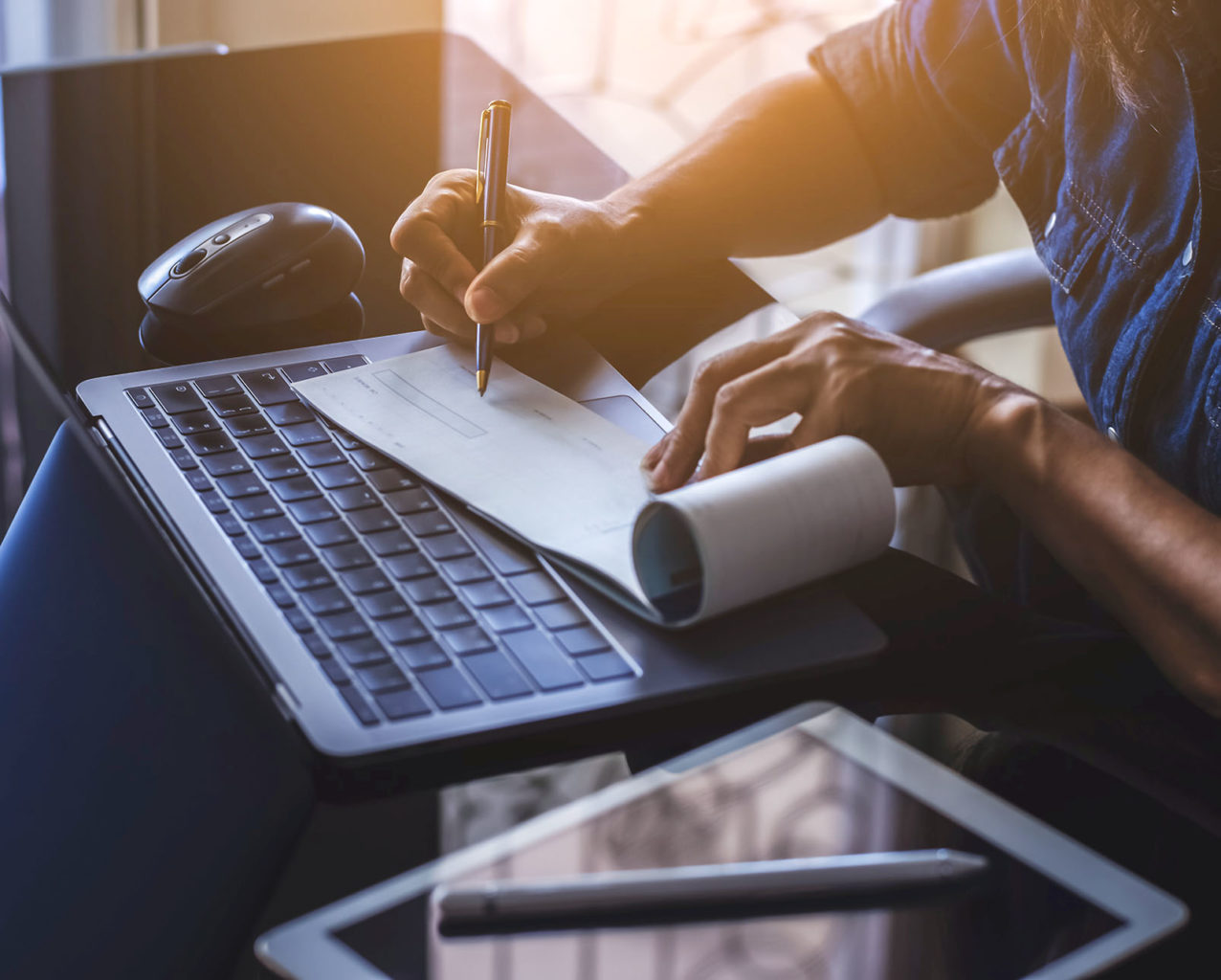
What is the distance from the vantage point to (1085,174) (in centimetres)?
86

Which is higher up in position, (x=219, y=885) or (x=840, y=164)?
(x=840, y=164)

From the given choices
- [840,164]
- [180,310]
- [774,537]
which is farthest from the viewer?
[840,164]

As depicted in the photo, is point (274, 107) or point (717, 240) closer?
point (717, 240)

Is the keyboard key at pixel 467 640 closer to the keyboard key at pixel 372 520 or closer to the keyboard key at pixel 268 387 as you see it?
the keyboard key at pixel 372 520

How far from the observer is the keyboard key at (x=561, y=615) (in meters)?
0.55

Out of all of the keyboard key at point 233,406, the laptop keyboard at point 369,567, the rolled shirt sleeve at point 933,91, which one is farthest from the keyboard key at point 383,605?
the rolled shirt sleeve at point 933,91

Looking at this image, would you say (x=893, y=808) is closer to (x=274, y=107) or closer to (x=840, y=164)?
(x=840, y=164)

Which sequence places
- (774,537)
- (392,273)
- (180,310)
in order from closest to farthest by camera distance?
(774,537) → (180,310) → (392,273)

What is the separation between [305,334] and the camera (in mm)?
839

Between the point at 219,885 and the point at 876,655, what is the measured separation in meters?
0.28

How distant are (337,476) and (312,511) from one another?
1.6 inches

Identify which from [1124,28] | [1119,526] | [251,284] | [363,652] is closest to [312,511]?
[363,652]

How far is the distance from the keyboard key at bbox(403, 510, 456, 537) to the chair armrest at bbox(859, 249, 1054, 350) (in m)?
0.46

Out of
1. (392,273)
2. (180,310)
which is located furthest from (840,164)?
(180,310)
